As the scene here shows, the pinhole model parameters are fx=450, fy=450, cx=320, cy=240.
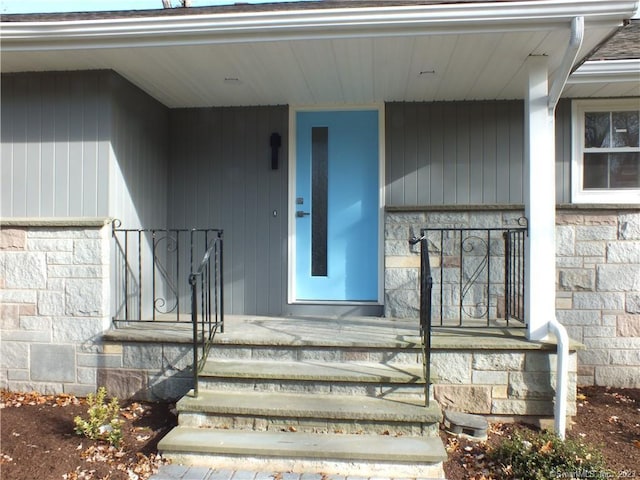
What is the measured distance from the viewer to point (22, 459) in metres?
2.59

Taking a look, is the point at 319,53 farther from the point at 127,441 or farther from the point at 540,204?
the point at 127,441

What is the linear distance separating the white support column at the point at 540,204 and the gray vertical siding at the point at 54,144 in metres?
3.18

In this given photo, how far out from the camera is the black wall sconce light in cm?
434

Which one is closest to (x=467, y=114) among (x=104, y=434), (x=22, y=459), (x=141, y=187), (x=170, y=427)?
(x=141, y=187)

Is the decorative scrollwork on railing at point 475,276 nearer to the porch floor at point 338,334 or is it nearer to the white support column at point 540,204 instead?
the porch floor at point 338,334

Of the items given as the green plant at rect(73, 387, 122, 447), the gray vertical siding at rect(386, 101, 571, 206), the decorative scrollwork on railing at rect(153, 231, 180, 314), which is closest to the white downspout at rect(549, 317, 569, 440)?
the gray vertical siding at rect(386, 101, 571, 206)

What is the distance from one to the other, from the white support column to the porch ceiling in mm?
317

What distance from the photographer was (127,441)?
9.18 feet

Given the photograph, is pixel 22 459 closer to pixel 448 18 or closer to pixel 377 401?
pixel 377 401

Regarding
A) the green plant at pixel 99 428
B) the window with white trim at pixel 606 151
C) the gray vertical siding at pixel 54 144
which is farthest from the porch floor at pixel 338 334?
the window with white trim at pixel 606 151

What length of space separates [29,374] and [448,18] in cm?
398

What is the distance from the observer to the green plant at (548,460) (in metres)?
2.32

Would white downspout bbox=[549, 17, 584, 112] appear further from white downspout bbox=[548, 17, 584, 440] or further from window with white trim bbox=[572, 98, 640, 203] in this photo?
window with white trim bbox=[572, 98, 640, 203]

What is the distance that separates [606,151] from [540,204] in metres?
1.50
